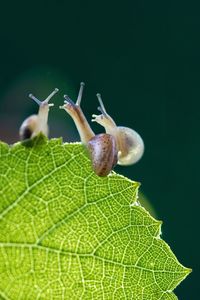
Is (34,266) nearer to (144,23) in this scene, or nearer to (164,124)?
(164,124)

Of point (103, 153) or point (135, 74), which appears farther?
point (135, 74)

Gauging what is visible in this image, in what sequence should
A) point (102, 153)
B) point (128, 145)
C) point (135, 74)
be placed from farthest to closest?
point (135, 74)
point (128, 145)
point (102, 153)

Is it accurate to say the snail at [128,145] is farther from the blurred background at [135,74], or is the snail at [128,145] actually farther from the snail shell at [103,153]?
the blurred background at [135,74]

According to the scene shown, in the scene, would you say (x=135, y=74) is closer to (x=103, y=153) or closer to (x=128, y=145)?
(x=128, y=145)

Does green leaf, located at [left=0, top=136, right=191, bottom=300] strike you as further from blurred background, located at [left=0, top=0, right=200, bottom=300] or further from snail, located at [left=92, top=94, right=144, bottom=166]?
blurred background, located at [left=0, top=0, right=200, bottom=300]

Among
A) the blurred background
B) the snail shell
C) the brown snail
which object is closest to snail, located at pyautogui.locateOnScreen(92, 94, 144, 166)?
the brown snail

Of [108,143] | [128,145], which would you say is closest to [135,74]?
[128,145]

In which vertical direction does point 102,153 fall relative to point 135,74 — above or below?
below

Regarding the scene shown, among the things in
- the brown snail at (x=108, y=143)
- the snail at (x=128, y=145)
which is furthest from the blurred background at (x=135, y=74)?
the snail at (x=128, y=145)
